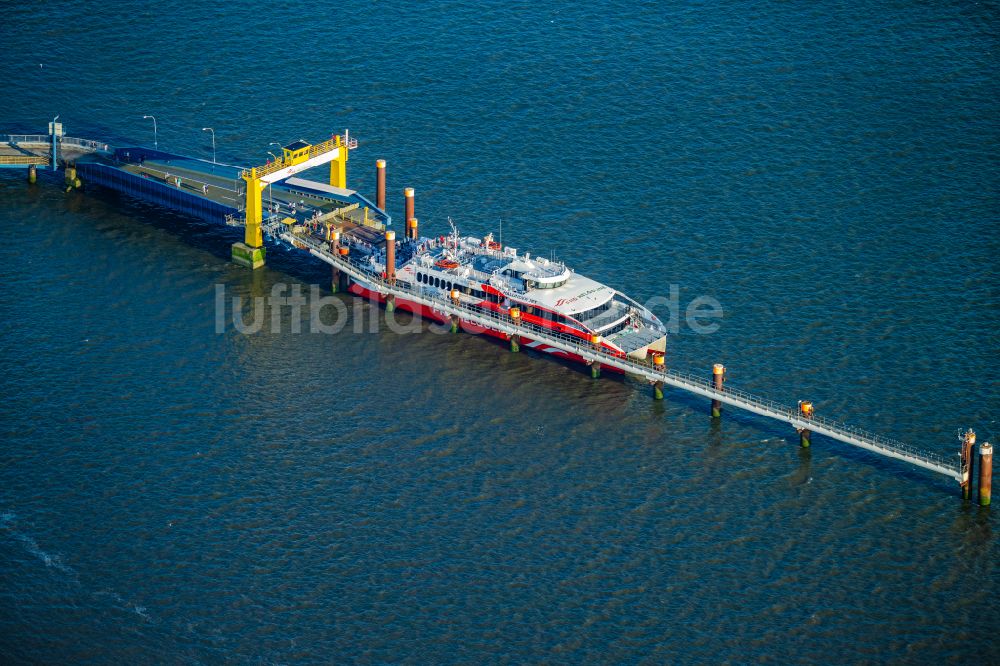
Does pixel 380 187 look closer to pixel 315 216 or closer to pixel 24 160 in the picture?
pixel 315 216

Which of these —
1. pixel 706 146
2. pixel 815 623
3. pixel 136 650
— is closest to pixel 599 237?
pixel 706 146

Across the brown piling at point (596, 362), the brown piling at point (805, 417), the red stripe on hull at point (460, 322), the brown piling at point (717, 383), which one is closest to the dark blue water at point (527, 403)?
the brown piling at point (805, 417)

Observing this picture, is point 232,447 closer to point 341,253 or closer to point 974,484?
point 341,253

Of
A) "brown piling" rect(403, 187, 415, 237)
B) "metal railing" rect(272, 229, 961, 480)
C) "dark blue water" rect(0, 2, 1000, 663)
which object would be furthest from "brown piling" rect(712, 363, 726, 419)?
"brown piling" rect(403, 187, 415, 237)

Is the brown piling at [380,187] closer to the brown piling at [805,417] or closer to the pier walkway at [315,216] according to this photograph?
the pier walkway at [315,216]

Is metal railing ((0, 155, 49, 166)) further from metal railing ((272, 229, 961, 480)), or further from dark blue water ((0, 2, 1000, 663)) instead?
metal railing ((272, 229, 961, 480))
